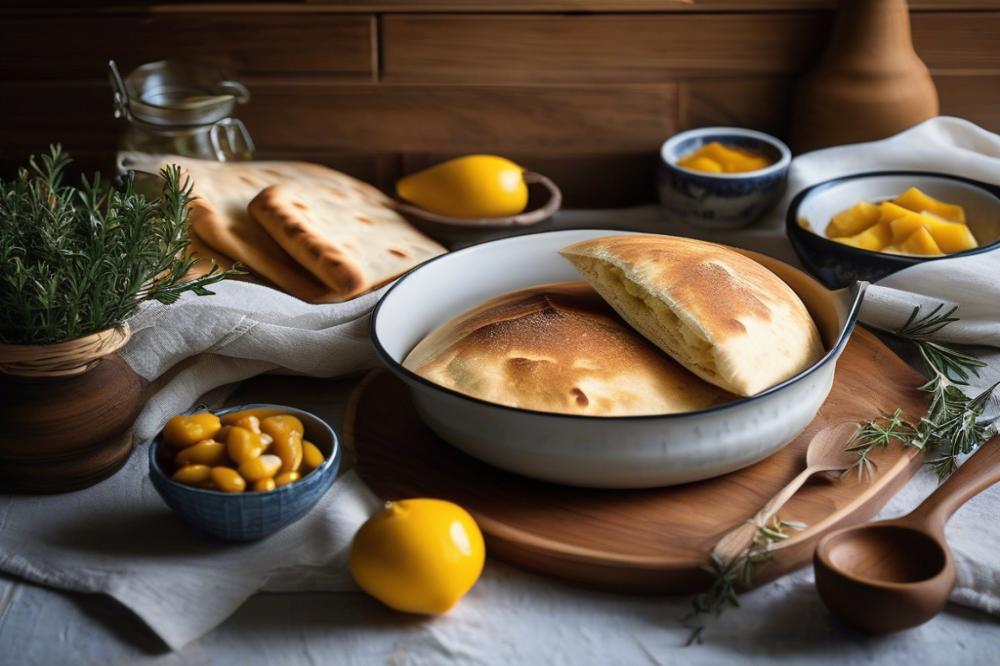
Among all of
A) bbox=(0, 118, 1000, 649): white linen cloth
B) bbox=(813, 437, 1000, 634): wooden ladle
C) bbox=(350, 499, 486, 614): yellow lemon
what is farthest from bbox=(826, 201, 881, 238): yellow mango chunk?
bbox=(350, 499, 486, 614): yellow lemon

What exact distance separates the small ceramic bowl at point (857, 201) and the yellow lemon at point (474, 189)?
431mm

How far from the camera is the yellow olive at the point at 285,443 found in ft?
3.41

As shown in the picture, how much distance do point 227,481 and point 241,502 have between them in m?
0.02

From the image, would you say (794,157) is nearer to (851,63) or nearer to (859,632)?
(851,63)

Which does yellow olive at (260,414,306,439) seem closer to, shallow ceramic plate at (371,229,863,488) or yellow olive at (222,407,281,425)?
yellow olive at (222,407,281,425)

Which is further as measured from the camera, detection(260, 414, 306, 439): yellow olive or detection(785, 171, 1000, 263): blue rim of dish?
detection(785, 171, 1000, 263): blue rim of dish

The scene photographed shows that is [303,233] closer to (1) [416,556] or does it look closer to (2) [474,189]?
(2) [474,189]

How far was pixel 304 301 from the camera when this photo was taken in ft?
4.79

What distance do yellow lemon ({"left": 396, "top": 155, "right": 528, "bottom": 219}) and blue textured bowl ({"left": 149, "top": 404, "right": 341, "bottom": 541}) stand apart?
0.73m

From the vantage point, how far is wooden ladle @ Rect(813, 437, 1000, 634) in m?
0.92

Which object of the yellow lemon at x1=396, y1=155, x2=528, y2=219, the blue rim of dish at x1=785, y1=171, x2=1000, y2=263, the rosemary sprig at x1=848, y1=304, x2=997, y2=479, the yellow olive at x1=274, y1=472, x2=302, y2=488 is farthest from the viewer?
the yellow lemon at x1=396, y1=155, x2=528, y2=219

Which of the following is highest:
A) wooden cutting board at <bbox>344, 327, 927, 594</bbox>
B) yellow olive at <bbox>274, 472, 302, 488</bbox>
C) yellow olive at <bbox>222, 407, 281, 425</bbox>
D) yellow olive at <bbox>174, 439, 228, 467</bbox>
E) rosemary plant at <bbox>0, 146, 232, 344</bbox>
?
rosemary plant at <bbox>0, 146, 232, 344</bbox>

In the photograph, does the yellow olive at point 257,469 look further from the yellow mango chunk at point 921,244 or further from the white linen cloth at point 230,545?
the yellow mango chunk at point 921,244

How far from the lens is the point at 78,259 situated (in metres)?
1.07
